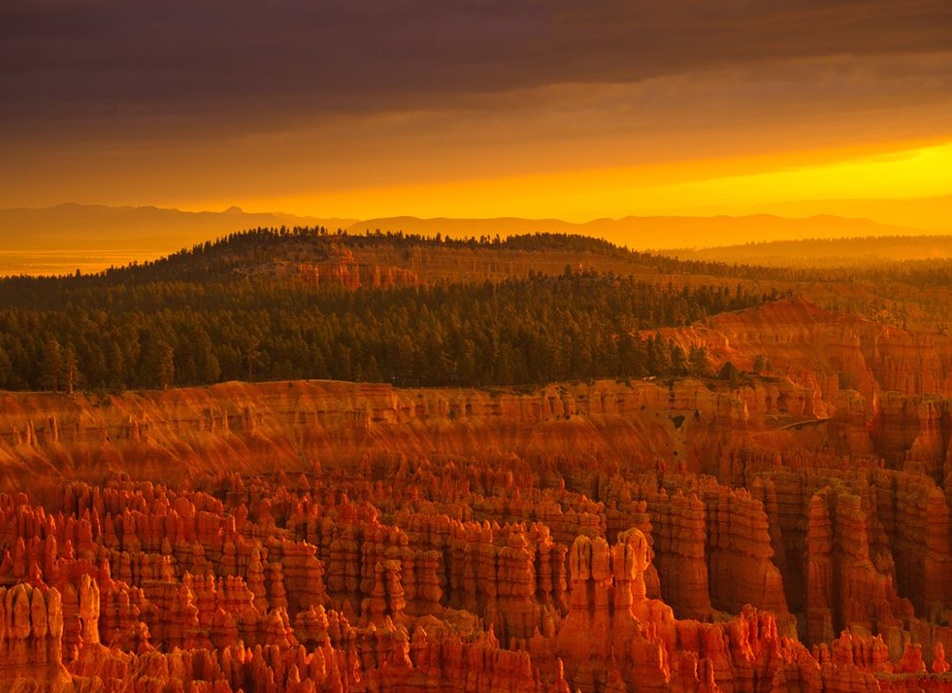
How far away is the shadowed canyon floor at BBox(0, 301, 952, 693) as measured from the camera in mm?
58625

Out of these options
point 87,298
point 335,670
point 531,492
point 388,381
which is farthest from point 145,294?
point 335,670

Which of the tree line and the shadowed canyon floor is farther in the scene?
the tree line

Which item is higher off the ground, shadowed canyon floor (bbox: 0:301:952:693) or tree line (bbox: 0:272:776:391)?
tree line (bbox: 0:272:776:391)

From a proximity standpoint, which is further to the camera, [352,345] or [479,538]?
[352,345]

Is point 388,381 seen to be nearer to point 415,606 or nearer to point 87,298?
point 415,606

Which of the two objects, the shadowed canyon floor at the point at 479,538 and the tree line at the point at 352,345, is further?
the tree line at the point at 352,345

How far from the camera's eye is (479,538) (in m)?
79.0

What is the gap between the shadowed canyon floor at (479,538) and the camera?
58.6 metres

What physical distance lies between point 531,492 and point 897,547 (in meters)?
17.7

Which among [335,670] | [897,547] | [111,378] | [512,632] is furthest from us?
[111,378]

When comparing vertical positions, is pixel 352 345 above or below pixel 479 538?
above

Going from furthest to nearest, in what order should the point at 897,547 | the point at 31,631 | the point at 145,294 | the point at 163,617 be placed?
the point at 145,294, the point at 897,547, the point at 163,617, the point at 31,631

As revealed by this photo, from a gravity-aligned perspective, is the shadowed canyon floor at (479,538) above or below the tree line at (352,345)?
below

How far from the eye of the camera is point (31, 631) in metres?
52.1
